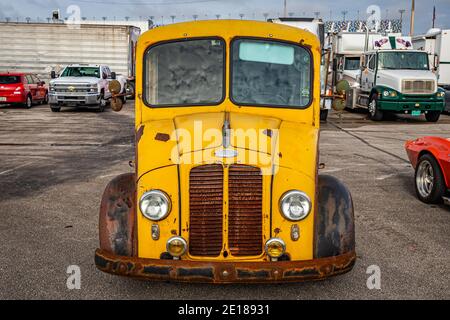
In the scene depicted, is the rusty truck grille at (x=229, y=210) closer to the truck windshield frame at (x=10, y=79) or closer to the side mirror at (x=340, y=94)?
the side mirror at (x=340, y=94)

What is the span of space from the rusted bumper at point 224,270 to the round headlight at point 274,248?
15cm

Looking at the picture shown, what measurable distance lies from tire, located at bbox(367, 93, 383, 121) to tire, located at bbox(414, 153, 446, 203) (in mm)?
12428

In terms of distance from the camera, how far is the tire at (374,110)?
64.3 ft

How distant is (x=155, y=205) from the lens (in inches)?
161

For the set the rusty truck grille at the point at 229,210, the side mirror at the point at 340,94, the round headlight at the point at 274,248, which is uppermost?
the side mirror at the point at 340,94

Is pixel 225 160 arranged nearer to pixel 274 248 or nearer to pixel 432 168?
pixel 274 248

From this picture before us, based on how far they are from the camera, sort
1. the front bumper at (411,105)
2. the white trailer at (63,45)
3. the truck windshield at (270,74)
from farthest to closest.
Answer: the white trailer at (63,45) < the front bumper at (411,105) < the truck windshield at (270,74)

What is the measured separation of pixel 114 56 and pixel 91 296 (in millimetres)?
23853

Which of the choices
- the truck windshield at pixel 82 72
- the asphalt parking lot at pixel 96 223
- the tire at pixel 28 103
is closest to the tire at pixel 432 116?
the asphalt parking lot at pixel 96 223

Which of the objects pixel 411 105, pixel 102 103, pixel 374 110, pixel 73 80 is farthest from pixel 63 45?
pixel 411 105

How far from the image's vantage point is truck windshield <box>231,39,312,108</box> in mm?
4844

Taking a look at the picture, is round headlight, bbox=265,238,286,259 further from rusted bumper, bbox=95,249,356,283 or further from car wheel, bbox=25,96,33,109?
car wheel, bbox=25,96,33,109

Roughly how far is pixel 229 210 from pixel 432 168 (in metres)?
4.13

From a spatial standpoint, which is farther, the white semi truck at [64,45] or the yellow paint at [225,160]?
the white semi truck at [64,45]
